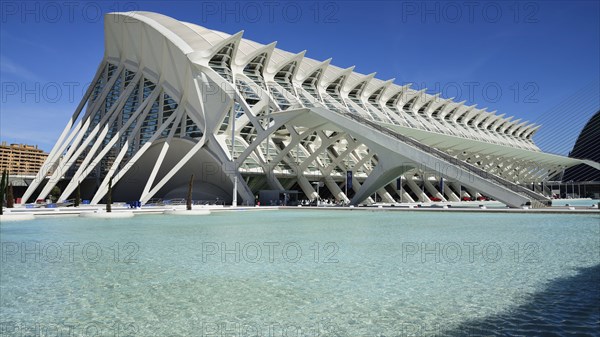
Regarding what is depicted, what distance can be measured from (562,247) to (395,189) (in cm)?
3752

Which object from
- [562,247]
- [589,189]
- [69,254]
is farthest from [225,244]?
[589,189]

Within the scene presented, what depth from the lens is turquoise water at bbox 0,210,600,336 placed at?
4922 mm

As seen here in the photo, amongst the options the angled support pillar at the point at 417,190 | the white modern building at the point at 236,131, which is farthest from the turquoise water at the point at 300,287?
the angled support pillar at the point at 417,190

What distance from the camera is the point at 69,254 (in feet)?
32.2

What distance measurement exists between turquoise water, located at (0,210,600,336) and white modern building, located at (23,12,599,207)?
54.3ft

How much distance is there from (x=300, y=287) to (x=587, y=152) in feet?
312

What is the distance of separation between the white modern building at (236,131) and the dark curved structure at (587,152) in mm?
24289

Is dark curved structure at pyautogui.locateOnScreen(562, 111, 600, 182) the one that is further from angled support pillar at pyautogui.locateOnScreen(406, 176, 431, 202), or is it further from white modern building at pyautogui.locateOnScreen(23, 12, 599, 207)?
angled support pillar at pyautogui.locateOnScreen(406, 176, 431, 202)

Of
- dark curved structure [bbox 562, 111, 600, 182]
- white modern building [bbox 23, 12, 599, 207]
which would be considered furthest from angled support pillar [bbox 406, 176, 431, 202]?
dark curved structure [bbox 562, 111, 600, 182]

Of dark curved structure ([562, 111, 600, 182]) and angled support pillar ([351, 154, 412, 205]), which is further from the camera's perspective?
dark curved structure ([562, 111, 600, 182])

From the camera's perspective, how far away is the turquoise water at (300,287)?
16.1 ft

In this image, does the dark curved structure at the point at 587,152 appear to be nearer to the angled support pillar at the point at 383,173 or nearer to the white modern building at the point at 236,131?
the white modern building at the point at 236,131

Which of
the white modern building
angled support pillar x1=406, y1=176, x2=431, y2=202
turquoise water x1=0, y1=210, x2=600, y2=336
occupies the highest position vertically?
the white modern building

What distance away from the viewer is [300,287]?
6703 millimetres
